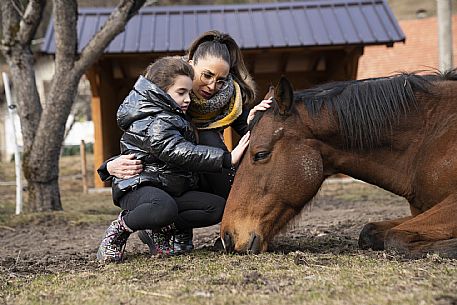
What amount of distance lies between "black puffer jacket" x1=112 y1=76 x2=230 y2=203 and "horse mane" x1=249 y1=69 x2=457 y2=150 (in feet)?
1.31

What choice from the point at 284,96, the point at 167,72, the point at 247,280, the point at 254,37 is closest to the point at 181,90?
the point at 167,72

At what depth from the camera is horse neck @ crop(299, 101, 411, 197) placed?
3980 mm

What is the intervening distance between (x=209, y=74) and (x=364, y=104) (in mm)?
1058

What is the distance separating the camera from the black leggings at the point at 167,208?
4.04m

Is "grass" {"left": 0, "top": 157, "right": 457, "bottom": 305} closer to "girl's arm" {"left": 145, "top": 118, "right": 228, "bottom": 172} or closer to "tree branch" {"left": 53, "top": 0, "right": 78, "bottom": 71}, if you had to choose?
"girl's arm" {"left": 145, "top": 118, "right": 228, "bottom": 172}

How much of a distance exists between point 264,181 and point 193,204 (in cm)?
67

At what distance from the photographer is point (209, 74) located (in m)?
4.43

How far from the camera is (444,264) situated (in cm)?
339

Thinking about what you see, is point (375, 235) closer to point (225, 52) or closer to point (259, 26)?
point (225, 52)

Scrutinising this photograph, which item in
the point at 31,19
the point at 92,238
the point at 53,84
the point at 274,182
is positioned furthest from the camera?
the point at 31,19

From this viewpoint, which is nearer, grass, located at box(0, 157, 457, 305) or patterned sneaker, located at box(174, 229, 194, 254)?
grass, located at box(0, 157, 457, 305)

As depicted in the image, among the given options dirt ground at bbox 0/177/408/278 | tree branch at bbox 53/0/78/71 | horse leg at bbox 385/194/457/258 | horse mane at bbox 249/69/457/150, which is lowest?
dirt ground at bbox 0/177/408/278

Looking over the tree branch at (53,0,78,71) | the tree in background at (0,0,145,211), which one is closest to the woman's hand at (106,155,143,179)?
the tree in background at (0,0,145,211)

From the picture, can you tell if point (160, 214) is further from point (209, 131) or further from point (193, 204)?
point (209, 131)
